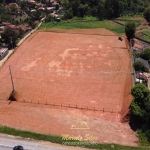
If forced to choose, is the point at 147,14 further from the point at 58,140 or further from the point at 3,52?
the point at 58,140

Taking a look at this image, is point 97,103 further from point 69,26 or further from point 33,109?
point 69,26

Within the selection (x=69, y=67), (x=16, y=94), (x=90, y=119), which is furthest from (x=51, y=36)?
(x=90, y=119)

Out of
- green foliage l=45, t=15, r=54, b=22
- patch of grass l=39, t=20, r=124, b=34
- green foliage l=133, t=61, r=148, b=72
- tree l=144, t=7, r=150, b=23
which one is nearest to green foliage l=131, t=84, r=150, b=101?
green foliage l=133, t=61, r=148, b=72

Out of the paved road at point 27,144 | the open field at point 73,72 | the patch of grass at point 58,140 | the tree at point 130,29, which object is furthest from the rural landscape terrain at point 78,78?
the paved road at point 27,144

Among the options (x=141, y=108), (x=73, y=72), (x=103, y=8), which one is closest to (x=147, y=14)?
(x=103, y=8)

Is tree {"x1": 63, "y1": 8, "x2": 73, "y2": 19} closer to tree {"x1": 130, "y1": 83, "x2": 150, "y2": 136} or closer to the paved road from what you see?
A: tree {"x1": 130, "y1": 83, "x2": 150, "y2": 136}

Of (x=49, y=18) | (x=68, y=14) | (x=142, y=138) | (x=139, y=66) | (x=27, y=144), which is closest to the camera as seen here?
(x=27, y=144)

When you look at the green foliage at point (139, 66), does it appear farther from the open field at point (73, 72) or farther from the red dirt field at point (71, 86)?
the red dirt field at point (71, 86)
